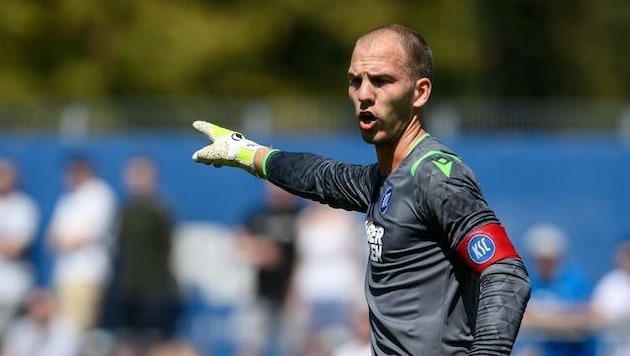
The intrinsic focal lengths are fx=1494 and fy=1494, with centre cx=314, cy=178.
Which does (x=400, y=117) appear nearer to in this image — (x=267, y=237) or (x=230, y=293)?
(x=267, y=237)

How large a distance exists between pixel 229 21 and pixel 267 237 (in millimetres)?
10976

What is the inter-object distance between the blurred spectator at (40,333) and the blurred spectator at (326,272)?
286 cm

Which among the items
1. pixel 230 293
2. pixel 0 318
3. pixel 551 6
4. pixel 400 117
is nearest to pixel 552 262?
pixel 230 293

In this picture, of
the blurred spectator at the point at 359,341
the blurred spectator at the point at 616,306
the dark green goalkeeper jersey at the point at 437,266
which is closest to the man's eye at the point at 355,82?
the dark green goalkeeper jersey at the point at 437,266

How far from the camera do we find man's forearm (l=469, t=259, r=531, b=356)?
5062mm

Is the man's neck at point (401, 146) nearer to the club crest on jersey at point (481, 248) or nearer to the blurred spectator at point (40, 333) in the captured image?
the club crest on jersey at point (481, 248)

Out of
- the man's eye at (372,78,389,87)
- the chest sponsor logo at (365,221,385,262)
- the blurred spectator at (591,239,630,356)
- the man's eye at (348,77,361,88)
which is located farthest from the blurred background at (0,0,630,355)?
the man's eye at (372,78,389,87)

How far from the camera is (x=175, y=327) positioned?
16234mm

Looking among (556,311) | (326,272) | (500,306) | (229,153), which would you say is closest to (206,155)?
(229,153)

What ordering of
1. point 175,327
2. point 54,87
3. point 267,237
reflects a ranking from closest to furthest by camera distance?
point 267,237 → point 175,327 → point 54,87

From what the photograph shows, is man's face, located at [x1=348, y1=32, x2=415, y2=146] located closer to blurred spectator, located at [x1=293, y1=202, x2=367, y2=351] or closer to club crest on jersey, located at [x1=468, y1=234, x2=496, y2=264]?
club crest on jersey, located at [x1=468, y1=234, x2=496, y2=264]

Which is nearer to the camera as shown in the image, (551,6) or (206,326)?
(206,326)

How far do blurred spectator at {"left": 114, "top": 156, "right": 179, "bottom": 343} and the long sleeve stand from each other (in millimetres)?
9260

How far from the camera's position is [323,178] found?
6199mm
